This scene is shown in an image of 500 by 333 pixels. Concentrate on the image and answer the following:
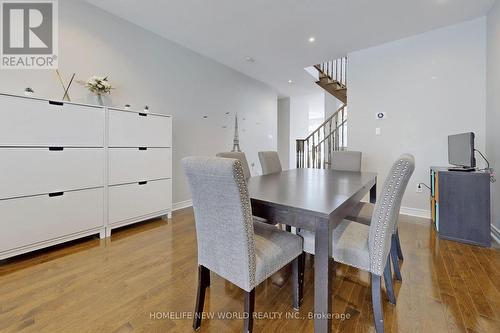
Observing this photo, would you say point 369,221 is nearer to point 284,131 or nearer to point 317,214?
point 317,214

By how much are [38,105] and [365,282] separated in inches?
123

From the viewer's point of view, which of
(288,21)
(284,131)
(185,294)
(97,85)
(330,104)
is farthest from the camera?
(284,131)

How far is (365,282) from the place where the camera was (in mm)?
1691

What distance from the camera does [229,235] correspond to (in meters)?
1.07

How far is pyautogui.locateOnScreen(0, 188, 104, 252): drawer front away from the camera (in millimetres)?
1908

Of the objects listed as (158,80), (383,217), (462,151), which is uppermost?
(158,80)

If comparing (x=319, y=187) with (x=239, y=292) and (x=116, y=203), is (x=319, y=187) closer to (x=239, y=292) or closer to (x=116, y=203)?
(x=239, y=292)

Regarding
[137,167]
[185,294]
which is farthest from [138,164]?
[185,294]

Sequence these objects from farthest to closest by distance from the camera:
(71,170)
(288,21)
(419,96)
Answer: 1. (419,96)
2. (288,21)
3. (71,170)

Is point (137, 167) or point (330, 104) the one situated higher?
point (330, 104)

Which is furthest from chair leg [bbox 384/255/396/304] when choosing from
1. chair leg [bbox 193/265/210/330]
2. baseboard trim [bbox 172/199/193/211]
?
baseboard trim [bbox 172/199/193/211]

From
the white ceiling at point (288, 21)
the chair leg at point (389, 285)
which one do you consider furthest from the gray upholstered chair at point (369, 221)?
the white ceiling at point (288, 21)

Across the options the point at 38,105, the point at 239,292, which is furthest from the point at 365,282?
the point at 38,105

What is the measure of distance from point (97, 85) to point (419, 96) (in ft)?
14.1
